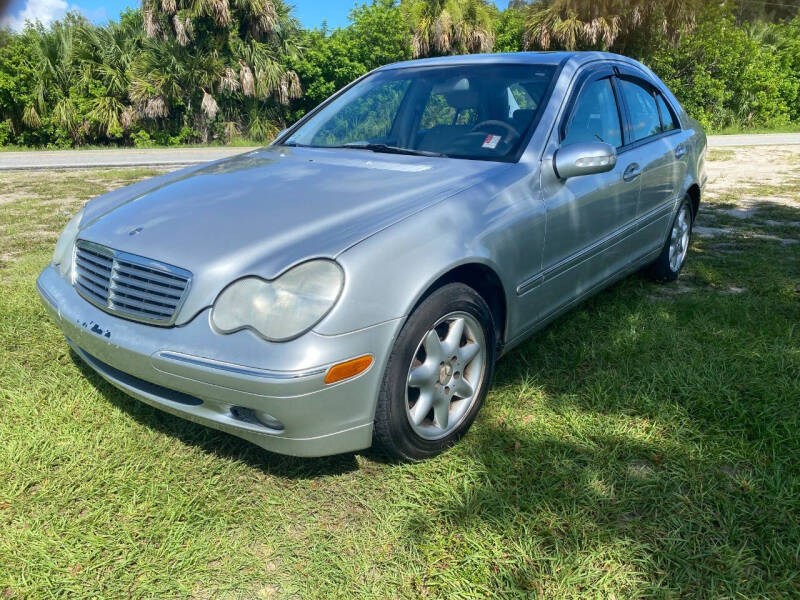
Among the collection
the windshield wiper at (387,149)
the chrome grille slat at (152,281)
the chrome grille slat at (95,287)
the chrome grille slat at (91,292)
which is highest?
the windshield wiper at (387,149)

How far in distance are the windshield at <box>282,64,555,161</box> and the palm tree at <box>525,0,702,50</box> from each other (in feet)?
57.8

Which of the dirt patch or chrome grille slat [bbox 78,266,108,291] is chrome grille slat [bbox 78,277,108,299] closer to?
chrome grille slat [bbox 78,266,108,291]

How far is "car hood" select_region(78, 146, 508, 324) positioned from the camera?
221 centimetres

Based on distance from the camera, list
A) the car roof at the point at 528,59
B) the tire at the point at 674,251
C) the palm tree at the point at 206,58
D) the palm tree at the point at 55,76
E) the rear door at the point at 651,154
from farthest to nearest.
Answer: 1. the palm tree at the point at 55,76
2. the palm tree at the point at 206,58
3. the tire at the point at 674,251
4. the rear door at the point at 651,154
5. the car roof at the point at 528,59

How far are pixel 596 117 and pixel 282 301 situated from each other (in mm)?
2236

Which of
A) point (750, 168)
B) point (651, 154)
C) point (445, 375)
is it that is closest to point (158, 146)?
point (750, 168)

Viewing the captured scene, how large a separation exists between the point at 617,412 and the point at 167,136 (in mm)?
19751

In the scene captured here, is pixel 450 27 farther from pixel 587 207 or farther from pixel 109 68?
pixel 587 207

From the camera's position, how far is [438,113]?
3477mm

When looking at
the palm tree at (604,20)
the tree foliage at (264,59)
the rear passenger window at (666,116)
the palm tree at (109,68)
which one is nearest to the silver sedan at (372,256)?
the rear passenger window at (666,116)

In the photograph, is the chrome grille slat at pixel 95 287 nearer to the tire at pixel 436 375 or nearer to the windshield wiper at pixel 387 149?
the tire at pixel 436 375

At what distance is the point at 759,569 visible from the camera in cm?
201

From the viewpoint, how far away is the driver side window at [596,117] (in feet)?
10.6

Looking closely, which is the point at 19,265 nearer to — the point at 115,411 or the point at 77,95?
the point at 115,411
